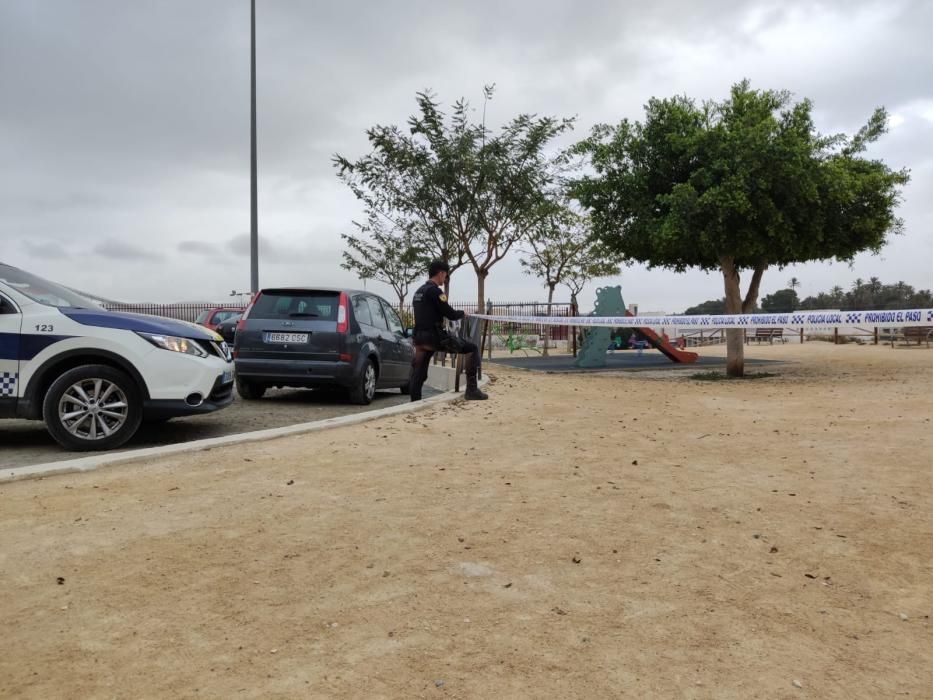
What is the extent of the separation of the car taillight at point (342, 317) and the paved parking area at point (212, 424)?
1.05 m

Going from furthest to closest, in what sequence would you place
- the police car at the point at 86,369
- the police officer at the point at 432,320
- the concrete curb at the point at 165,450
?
the police officer at the point at 432,320 < the police car at the point at 86,369 < the concrete curb at the point at 165,450

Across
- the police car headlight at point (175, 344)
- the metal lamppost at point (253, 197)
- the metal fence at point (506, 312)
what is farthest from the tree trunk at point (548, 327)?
the police car headlight at point (175, 344)

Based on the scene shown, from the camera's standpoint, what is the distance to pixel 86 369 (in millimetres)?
6594

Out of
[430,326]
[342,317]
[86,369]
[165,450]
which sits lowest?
[165,450]

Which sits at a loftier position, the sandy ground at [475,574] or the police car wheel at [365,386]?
the police car wheel at [365,386]

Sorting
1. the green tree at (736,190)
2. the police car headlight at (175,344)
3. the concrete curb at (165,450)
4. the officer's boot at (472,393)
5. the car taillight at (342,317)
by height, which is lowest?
the concrete curb at (165,450)

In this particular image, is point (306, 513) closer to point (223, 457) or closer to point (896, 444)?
point (223, 457)

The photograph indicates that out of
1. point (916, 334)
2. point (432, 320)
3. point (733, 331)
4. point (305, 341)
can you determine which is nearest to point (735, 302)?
point (733, 331)

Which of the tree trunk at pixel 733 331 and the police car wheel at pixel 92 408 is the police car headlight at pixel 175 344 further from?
the tree trunk at pixel 733 331

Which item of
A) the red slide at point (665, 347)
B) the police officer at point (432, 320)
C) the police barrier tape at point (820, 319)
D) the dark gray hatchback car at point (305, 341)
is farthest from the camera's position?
the red slide at point (665, 347)

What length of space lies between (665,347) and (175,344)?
635 inches

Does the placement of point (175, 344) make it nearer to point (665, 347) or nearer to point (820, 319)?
point (820, 319)

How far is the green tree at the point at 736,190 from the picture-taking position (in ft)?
47.3

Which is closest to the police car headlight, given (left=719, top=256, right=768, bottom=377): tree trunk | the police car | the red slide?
the police car
